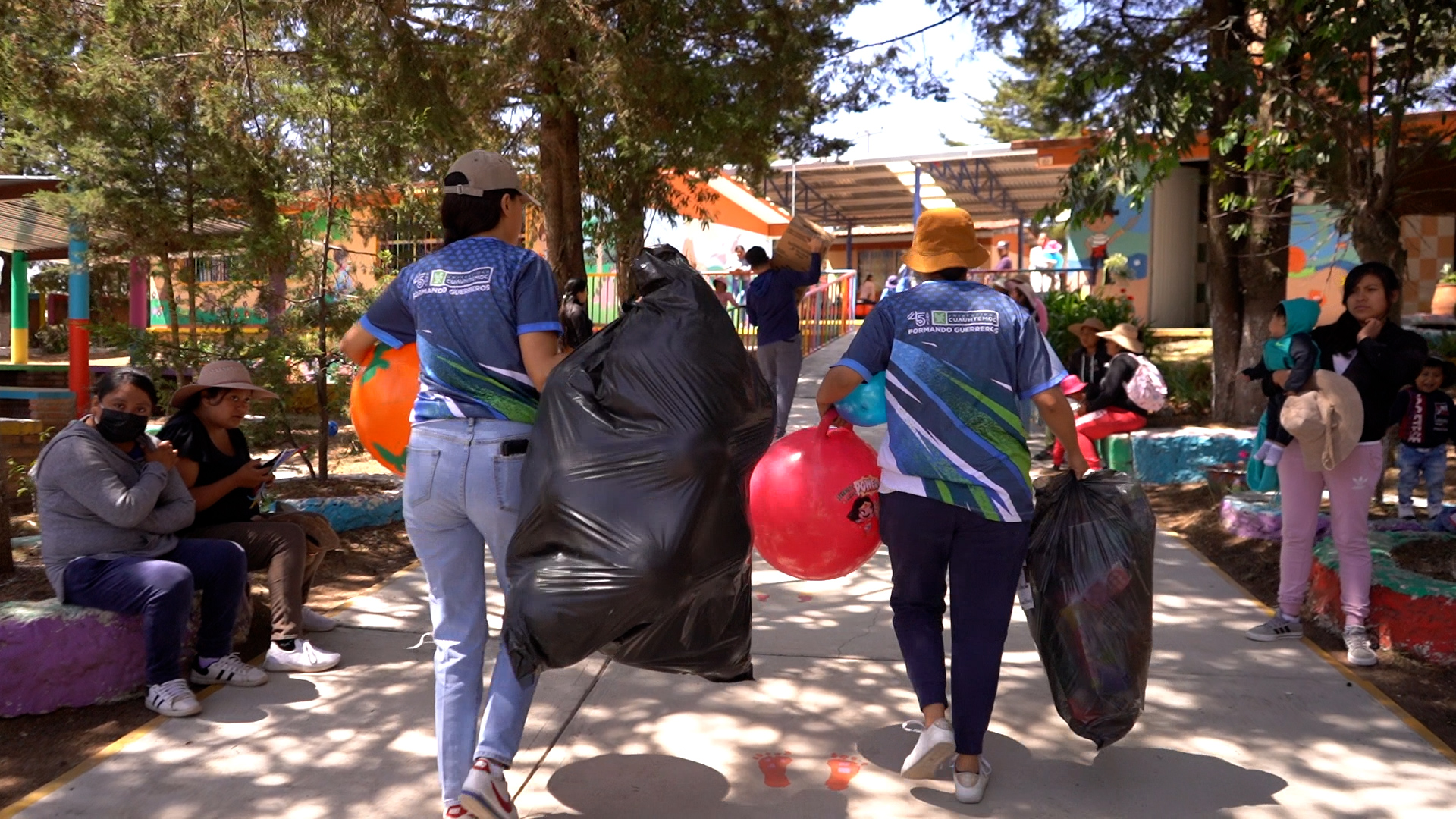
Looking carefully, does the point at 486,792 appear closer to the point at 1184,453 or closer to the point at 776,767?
the point at 776,767

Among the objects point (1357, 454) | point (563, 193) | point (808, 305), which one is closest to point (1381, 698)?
point (1357, 454)

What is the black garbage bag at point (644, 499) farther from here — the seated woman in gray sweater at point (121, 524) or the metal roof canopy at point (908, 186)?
the metal roof canopy at point (908, 186)

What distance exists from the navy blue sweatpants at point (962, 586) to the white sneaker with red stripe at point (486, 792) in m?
1.23

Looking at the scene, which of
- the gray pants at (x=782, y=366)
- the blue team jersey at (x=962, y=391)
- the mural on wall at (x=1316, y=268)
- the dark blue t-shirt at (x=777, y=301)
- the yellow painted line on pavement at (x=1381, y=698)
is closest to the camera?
the blue team jersey at (x=962, y=391)

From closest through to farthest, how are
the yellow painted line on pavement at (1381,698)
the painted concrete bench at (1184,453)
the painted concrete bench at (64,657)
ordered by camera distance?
the yellow painted line on pavement at (1381,698), the painted concrete bench at (64,657), the painted concrete bench at (1184,453)

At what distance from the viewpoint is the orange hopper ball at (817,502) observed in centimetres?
348

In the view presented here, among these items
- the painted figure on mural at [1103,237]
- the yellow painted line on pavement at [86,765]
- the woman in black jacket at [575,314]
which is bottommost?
the yellow painted line on pavement at [86,765]

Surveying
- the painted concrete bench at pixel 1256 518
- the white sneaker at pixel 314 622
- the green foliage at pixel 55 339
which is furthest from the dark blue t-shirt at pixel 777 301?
the green foliage at pixel 55 339

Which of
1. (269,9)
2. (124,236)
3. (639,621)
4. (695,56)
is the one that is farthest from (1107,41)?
(124,236)

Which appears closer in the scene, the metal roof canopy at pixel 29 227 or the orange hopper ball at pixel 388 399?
the orange hopper ball at pixel 388 399

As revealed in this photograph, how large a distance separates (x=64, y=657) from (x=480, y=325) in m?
2.17

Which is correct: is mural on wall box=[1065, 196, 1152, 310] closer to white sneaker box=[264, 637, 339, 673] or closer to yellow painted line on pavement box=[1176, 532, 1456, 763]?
yellow painted line on pavement box=[1176, 532, 1456, 763]

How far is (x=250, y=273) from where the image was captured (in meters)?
7.29

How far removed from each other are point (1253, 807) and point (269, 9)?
702 cm
